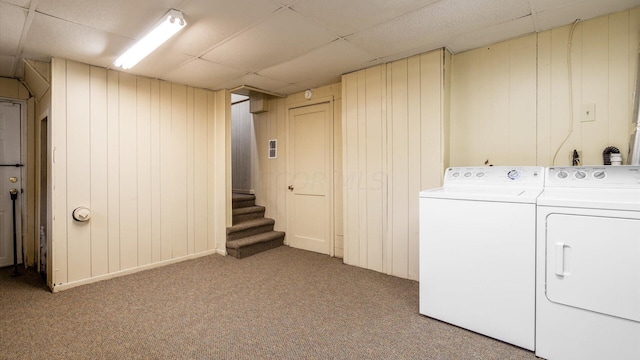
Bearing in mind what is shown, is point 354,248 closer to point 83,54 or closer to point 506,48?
point 506,48

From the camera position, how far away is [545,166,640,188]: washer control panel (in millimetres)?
1865

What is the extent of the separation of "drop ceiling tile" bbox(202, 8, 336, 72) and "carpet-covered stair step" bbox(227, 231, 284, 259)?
2225 mm

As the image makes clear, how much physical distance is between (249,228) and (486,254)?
124 inches

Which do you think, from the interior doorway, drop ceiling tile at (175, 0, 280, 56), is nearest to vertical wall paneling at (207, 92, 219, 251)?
the interior doorway

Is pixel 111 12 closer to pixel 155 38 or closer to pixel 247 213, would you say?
pixel 155 38

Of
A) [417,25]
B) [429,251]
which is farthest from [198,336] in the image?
[417,25]

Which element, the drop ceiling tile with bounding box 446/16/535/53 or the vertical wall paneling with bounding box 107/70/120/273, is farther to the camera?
the vertical wall paneling with bounding box 107/70/120/273

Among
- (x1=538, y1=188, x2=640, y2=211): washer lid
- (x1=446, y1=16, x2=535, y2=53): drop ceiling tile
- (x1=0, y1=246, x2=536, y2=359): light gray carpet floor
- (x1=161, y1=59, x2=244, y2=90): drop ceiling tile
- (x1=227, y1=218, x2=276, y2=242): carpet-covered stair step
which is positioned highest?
(x1=446, y1=16, x2=535, y2=53): drop ceiling tile

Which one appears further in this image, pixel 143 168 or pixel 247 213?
pixel 247 213

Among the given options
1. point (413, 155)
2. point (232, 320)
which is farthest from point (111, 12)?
point (413, 155)

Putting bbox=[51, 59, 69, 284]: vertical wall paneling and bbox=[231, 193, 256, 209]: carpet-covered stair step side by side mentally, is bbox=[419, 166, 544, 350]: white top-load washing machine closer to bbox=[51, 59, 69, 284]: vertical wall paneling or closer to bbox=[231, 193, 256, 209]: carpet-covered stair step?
bbox=[231, 193, 256, 209]: carpet-covered stair step

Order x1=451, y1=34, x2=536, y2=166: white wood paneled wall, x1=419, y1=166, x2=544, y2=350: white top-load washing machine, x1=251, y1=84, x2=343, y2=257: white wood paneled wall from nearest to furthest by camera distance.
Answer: x1=419, y1=166, x2=544, y2=350: white top-load washing machine, x1=451, y1=34, x2=536, y2=166: white wood paneled wall, x1=251, y1=84, x2=343, y2=257: white wood paneled wall

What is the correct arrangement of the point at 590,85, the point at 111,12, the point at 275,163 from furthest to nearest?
the point at 275,163 → the point at 590,85 → the point at 111,12

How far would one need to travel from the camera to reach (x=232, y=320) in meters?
2.22
